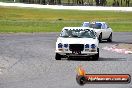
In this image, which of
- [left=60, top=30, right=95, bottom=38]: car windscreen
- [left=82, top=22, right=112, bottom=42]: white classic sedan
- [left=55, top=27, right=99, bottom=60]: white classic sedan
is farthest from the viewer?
[left=82, top=22, right=112, bottom=42]: white classic sedan

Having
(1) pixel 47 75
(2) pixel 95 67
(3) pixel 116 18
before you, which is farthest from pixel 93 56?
(3) pixel 116 18

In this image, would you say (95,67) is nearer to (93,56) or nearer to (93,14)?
(93,56)

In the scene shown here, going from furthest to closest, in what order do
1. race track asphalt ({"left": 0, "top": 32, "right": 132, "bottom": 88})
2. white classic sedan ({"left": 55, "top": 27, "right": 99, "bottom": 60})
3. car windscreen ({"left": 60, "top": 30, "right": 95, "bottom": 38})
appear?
car windscreen ({"left": 60, "top": 30, "right": 95, "bottom": 38}), white classic sedan ({"left": 55, "top": 27, "right": 99, "bottom": 60}), race track asphalt ({"left": 0, "top": 32, "right": 132, "bottom": 88})

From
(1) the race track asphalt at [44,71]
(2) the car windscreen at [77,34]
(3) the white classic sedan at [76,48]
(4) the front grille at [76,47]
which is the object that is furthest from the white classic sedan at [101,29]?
(4) the front grille at [76,47]

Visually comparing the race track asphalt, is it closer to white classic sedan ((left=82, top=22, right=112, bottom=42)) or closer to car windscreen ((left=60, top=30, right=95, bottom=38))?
car windscreen ((left=60, top=30, right=95, bottom=38))

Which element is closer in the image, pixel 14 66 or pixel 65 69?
pixel 65 69

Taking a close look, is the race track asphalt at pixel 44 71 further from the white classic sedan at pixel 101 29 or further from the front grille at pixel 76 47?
the white classic sedan at pixel 101 29

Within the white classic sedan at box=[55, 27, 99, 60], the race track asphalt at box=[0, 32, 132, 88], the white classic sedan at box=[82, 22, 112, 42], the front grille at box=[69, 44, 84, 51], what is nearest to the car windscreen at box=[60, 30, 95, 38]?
the white classic sedan at box=[55, 27, 99, 60]

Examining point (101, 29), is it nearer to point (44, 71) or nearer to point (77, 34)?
point (77, 34)

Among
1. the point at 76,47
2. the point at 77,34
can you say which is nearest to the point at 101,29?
the point at 77,34

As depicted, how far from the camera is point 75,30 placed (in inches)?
920

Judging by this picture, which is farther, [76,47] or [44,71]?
[76,47]

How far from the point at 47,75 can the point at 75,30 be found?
7.60 meters

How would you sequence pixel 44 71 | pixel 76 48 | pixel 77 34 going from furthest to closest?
pixel 77 34
pixel 76 48
pixel 44 71
